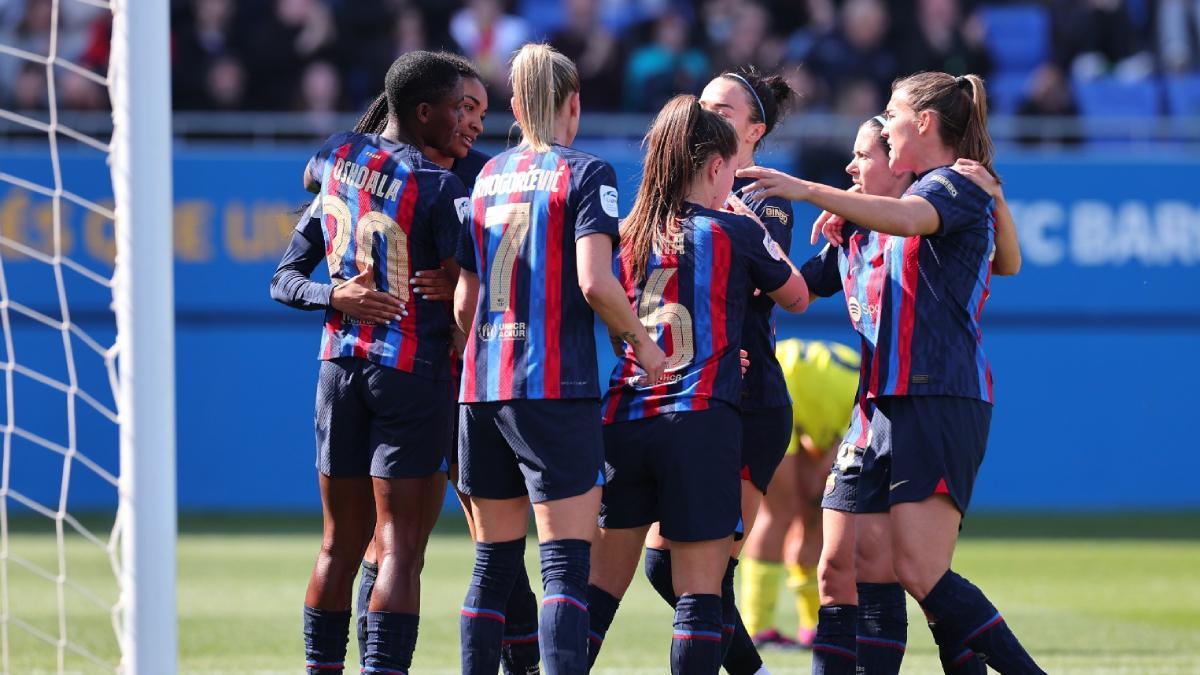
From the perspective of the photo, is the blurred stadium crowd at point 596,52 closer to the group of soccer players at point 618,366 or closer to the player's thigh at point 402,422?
the group of soccer players at point 618,366

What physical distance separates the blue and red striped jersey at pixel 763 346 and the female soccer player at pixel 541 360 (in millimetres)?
694

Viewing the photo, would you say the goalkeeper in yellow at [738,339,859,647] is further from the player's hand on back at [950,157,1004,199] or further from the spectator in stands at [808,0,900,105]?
the spectator in stands at [808,0,900,105]

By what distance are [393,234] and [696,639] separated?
1515 mm

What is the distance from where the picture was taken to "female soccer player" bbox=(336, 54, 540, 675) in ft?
15.6

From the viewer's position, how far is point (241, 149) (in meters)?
12.9

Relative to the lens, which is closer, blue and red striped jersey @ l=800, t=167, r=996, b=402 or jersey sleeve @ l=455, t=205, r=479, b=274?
blue and red striped jersey @ l=800, t=167, r=996, b=402

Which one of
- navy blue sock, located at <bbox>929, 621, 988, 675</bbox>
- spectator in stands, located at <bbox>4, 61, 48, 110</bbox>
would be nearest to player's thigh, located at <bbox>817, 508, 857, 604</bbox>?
navy blue sock, located at <bbox>929, 621, 988, 675</bbox>

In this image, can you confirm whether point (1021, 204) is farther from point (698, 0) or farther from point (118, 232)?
point (118, 232)

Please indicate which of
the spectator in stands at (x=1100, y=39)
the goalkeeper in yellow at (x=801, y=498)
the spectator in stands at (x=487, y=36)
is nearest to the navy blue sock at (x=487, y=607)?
the goalkeeper in yellow at (x=801, y=498)

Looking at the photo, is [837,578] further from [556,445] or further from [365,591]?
[365,591]

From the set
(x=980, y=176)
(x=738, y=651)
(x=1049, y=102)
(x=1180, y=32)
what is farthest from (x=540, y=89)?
(x=1180, y=32)

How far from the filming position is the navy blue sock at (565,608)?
14.1ft

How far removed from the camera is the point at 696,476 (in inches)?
173

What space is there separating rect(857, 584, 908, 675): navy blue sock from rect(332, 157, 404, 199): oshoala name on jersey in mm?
1854
